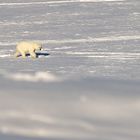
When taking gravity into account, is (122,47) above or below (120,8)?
below

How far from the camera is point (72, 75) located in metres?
5.97

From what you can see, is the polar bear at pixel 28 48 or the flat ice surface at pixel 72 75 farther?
the polar bear at pixel 28 48

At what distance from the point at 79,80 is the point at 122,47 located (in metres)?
1.58

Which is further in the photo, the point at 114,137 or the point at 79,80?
the point at 79,80

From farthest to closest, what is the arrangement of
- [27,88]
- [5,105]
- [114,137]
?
[27,88], [5,105], [114,137]

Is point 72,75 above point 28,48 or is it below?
below

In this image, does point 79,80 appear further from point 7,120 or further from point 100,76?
point 7,120

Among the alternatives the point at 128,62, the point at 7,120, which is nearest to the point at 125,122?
the point at 7,120

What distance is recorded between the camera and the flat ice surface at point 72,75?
4547mm

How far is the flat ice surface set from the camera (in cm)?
455

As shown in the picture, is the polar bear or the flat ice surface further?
the polar bear

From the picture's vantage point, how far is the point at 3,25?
8.84m

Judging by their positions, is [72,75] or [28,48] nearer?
[72,75]

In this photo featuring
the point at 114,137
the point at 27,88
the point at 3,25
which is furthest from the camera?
the point at 3,25
